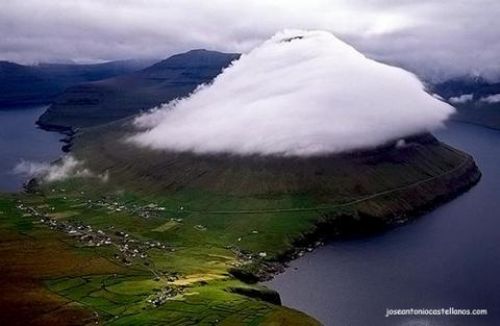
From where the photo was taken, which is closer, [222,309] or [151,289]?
[222,309]

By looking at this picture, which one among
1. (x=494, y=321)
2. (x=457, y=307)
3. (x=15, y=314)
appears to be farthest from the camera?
(x=457, y=307)

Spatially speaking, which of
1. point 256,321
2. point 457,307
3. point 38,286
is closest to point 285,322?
point 256,321

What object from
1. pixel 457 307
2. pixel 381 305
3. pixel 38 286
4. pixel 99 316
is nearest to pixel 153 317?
pixel 99 316

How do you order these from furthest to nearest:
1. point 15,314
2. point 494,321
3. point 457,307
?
point 457,307, point 494,321, point 15,314

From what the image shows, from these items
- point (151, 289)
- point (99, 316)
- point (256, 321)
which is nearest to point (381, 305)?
point (256, 321)

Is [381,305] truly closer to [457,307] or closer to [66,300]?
[457,307]

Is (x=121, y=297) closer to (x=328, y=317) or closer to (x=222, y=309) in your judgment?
(x=222, y=309)

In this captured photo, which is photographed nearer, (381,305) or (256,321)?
(256,321)

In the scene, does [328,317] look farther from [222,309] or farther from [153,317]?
[153,317]
